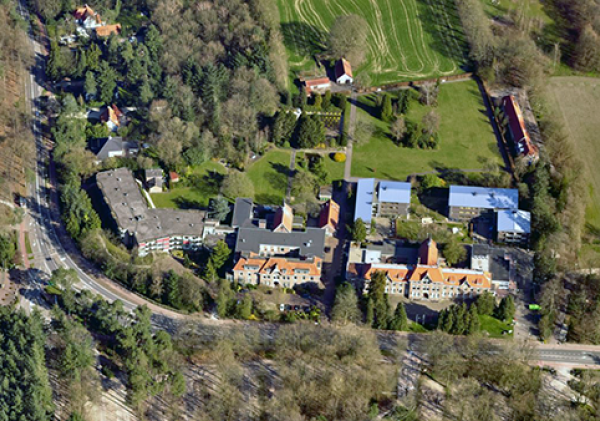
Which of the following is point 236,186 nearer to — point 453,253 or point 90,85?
point 453,253

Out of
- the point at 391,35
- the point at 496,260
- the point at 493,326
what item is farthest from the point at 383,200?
the point at 391,35

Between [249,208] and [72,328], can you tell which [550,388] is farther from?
[72,328]

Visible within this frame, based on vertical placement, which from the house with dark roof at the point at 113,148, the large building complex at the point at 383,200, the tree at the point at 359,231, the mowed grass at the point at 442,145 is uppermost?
the mowed grass at the point at 442,145

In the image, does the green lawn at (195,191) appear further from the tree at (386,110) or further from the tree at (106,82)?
the tree at (386,110)

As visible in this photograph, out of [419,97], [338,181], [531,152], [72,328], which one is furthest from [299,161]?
[72,328]

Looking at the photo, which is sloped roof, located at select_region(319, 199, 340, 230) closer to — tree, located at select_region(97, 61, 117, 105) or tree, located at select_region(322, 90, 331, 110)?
tree, located at select_region(322, 90, 331, 110)

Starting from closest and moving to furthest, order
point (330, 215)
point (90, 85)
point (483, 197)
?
point (330, 215)
point (483, 197)
point (90, 85)

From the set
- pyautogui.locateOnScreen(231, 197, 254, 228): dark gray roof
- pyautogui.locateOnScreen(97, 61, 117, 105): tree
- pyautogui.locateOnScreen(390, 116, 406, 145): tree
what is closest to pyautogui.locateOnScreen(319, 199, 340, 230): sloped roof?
pyautogui.locateOnScreen(231, 197, 254, 228): dark gray roof

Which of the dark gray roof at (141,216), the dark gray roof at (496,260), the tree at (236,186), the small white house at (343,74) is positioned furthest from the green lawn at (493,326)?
the small white house at (343,74)
